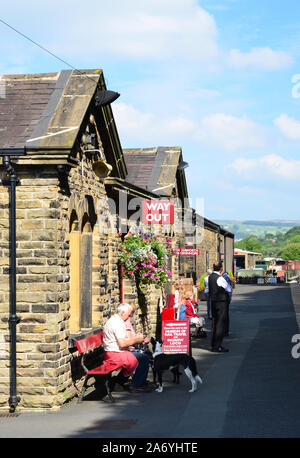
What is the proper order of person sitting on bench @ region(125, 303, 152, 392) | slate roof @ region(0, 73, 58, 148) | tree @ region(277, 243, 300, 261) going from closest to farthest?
slate roof @ region(0, 73, 58, 148) → person sitting on bench @ region(125, 303, 152, 392) → tree @ region(277, 243, 300, 261)

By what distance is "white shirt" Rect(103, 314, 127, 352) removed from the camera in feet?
37.4

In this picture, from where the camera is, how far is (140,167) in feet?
76.0

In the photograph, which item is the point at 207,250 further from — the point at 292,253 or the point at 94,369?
the point at 292,253

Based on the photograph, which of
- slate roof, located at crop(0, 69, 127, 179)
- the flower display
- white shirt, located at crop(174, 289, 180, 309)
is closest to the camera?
slate roof, located at crop(0, 69, 127, 179)

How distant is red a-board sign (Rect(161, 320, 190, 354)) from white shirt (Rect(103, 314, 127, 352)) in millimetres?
946

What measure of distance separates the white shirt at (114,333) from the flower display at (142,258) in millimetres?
3987

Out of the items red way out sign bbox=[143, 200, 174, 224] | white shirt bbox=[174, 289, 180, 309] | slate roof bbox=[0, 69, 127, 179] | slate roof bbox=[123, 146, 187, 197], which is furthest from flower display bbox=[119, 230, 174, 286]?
slate roof bbox=[123, 146, 187, 197]

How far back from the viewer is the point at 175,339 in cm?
1222

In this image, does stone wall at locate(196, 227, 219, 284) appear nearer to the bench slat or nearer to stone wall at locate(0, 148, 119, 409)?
the bench slat

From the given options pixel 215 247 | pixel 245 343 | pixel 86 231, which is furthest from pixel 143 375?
pixel 215 247

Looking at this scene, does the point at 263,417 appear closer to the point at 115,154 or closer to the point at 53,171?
the point at 53,171

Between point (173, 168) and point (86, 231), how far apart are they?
10306 mm

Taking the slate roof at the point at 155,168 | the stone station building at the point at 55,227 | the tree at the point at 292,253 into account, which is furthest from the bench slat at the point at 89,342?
the tree at the point at 292,253

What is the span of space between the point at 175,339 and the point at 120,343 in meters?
1.29
